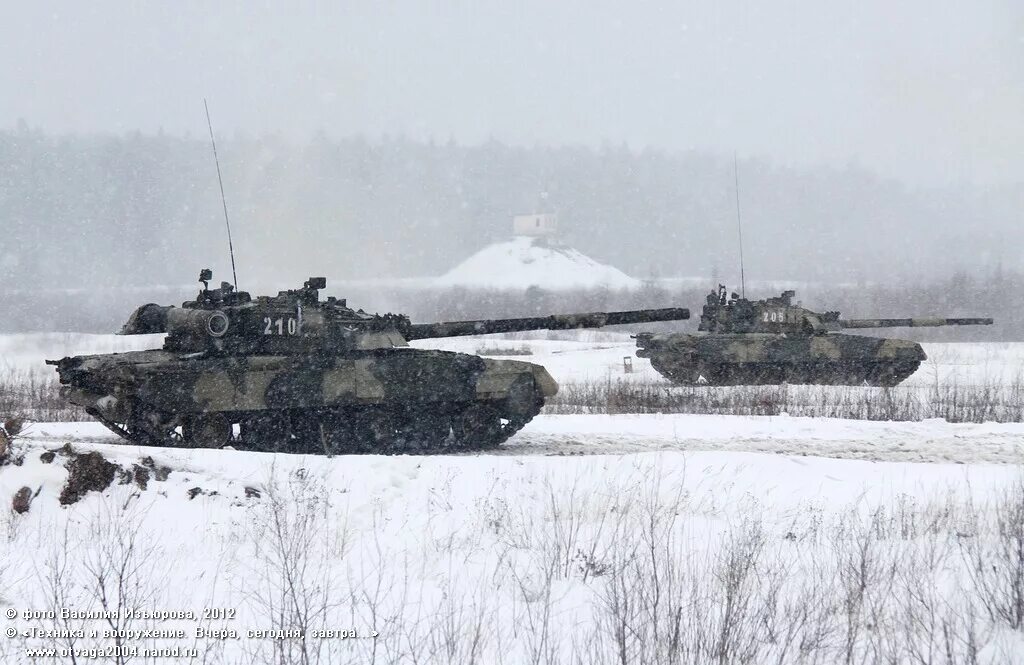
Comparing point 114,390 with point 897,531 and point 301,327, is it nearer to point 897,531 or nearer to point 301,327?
point 301,327

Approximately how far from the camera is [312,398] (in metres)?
12.2

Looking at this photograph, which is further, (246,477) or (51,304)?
(51,304)

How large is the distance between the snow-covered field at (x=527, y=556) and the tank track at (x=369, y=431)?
9.06ft

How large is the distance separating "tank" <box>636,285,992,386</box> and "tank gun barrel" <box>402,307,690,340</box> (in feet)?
27.4

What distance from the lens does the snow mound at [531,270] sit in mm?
96625

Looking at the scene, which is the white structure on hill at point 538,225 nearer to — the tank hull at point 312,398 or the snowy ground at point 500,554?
the tank hull at point 312,398

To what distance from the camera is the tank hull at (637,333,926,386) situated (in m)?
22.4

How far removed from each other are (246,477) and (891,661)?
5.71 metres

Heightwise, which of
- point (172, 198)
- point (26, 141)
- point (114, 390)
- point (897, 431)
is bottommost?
point (897, 431)

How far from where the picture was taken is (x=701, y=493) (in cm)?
869

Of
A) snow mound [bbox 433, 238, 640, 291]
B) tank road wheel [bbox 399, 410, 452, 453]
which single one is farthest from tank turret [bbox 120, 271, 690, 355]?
snow mound [bbox 433, 238, 640, 291]

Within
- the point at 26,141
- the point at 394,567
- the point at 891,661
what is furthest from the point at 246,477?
the point at 26,141

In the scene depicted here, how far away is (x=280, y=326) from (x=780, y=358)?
1346 centimetres

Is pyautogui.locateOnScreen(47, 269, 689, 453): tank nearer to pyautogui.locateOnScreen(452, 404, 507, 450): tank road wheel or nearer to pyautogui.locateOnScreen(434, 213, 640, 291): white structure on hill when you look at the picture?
pyautogui.locateOnScreen(452, 404, 507, 450): tank road wheel
